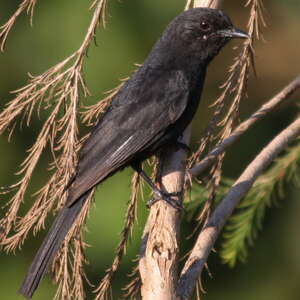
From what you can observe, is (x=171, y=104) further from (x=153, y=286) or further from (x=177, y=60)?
(x=153, y=286)

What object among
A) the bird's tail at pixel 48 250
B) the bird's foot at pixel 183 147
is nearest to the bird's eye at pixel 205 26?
the bird's foot at pixel 183 147

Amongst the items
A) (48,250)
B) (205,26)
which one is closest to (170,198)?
(48,250)

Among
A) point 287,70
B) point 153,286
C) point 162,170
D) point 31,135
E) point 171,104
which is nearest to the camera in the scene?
point 153,286

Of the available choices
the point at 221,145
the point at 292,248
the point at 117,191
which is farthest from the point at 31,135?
the point at 221,145

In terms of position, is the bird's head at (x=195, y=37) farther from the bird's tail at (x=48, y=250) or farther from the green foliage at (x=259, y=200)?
the bird's tail at (x=48, y=250)

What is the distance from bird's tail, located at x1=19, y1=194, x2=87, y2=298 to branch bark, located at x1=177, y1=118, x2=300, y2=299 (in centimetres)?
67

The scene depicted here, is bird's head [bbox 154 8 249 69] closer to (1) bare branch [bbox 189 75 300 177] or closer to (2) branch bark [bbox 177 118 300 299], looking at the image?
(1) bare branch [bbox 189 75 300 177]

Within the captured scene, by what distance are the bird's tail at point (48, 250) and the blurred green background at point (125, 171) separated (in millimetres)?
1328

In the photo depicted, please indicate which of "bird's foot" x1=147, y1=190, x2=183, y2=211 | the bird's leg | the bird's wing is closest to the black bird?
the bird's wing

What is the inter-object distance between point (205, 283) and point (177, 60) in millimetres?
1881

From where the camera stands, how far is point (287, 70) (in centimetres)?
593

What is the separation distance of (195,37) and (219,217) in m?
1.62

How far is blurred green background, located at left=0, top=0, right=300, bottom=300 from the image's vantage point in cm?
513

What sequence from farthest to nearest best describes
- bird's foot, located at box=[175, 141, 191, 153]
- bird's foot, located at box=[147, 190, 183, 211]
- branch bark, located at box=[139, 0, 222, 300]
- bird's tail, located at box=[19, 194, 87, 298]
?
1. bird's foot, located at box=[175, 141, 191, 153]
2. bird's tail, located at box=[19, 194, 87, 298]
3. bird's foot, located at box=[147, 190, 183, 211]
4. branch bark, located at box=[139, 0, 222, 300]
